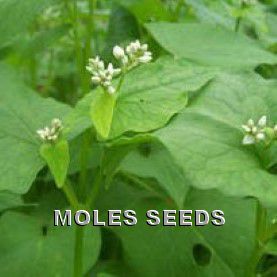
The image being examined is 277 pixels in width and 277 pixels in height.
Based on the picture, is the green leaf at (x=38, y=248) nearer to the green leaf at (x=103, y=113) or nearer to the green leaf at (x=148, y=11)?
the green leaf at (x=103, y=113)

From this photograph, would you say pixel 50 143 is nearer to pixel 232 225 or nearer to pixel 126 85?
pixel 126 85

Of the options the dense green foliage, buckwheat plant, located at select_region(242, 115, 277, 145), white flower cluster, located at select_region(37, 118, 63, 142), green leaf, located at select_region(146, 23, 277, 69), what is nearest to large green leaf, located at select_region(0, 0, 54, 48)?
the dense green foliage

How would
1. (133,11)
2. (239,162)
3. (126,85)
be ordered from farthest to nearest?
(133,11)
(126,85)
(239,162)

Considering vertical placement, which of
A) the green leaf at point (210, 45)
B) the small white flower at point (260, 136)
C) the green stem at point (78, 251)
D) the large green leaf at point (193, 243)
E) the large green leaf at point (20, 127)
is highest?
the small white flower at point (260, 136)

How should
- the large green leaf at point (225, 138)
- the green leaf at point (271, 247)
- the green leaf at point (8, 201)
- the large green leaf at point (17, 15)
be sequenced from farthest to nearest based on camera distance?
the large green leaf at point (17, 15) < the green leaf at point (8, 201) < the green leaf at point (271, 247) < the large green leaf at point (225, 138)

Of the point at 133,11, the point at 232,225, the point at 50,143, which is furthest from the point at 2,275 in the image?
the point at 133,11

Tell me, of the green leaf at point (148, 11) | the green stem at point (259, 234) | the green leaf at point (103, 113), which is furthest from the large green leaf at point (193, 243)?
the green leaf at point (148, 11)
